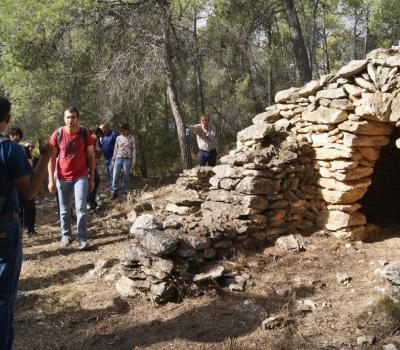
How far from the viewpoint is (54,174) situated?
5.61 meters

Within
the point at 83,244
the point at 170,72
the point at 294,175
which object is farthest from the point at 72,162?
the point at 170,72

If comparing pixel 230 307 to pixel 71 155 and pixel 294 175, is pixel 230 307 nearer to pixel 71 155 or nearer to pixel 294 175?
pixel 294 175

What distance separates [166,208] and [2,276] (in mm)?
3208

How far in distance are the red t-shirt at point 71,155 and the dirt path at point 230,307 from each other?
1.13 metres

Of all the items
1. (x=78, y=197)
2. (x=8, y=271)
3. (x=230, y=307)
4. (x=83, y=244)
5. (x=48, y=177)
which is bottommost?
(x=230, y=307)

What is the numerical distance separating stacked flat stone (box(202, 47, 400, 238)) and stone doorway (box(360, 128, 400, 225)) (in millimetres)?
1817

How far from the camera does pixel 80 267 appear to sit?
5.32 m

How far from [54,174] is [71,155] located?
0.39 meters

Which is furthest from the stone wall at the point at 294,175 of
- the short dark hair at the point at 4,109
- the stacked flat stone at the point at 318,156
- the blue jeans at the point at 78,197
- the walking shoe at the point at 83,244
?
the short dark hair at the point at 4,109

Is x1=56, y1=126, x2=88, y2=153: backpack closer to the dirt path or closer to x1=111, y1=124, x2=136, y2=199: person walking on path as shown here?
the dirt path

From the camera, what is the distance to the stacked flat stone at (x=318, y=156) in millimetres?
5254

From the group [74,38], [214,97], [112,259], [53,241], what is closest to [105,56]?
[74,38]

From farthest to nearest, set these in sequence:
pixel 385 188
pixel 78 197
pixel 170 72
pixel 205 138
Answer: pixel 170 72 → pixel 205 138 → pixel 385 188 → pixel 78 197

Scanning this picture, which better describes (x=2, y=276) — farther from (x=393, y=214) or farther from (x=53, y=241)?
(x=393, y=214)
